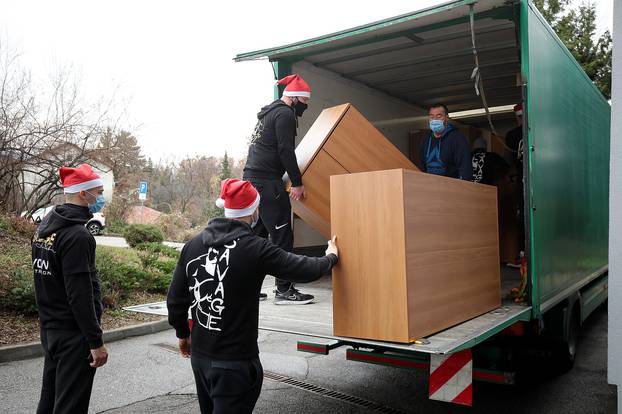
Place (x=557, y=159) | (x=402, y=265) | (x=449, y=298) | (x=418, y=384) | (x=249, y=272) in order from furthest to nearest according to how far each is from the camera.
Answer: (x=418, y=384) → (x=557, y=159) → (x=449, y=298) → (x=402, y=265) → (x=249, y=272)

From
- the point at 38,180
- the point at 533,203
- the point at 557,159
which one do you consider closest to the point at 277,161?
the point at 533,203

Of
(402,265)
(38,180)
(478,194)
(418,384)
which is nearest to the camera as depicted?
(402,265)

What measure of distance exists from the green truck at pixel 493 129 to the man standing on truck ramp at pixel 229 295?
727 millimetres

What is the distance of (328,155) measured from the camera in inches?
166

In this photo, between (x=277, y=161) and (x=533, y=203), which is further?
(x=277, y=161)

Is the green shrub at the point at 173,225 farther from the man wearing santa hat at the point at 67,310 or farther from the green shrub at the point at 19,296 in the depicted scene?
the man wearing santa hat at the point at 67,310

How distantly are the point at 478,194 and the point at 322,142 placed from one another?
1161mm

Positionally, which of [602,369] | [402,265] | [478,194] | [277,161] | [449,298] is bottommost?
[602,369]

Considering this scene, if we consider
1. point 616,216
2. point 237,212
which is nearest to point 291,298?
point 237,212

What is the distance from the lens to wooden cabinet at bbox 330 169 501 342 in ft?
9.83

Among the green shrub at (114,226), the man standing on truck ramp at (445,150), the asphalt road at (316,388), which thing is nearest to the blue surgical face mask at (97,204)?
the asphalt road at (316,388)

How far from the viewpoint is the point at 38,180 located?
43.8 feet

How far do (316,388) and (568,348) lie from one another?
2.31 m

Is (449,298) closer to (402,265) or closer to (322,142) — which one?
(402,265)
